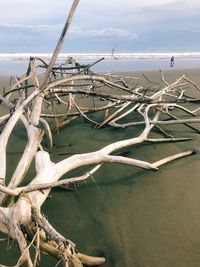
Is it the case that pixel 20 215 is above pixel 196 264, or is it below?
above

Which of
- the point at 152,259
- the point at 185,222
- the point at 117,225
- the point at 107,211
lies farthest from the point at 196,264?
the point at 107,211

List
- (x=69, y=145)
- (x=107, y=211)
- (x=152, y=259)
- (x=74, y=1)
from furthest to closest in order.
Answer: (x=69, y=145), (x=107, y=211), (x=74, y=1), (x=152, y=259)

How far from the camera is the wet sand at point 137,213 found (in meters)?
1.92

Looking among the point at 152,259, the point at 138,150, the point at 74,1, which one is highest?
the point at 74,1

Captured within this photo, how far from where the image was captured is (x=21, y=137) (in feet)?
12.2

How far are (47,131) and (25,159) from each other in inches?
45.6

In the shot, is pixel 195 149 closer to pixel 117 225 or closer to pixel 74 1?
pixel 117 225

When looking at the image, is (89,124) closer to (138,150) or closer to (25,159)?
(138,150)

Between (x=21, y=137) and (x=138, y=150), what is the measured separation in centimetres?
116

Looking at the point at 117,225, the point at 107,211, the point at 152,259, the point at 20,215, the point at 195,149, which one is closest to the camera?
the point at 20,215

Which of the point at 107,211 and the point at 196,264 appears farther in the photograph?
the point at 107,211

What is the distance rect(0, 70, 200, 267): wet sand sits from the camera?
6.31ft

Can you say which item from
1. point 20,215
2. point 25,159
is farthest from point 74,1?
point 20,215

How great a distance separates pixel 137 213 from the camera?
227 centimetres
